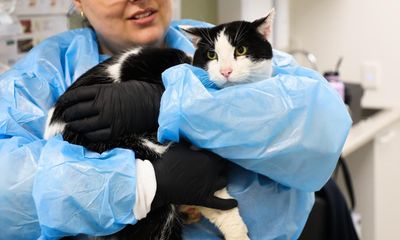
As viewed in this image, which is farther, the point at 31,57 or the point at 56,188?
the point at 31,57

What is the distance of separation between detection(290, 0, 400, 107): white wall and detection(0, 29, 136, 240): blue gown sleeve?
1716 millimetres

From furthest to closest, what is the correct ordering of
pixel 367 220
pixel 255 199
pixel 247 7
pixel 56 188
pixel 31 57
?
pixel 367 220, pixel 247 7, pixel 31 57, pixel 255 199, pixel 56 188

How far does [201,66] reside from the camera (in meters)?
0.90

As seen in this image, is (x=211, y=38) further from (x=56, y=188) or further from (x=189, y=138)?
(x=56, y=188)

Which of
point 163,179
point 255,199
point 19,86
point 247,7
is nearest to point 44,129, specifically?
point 19,86

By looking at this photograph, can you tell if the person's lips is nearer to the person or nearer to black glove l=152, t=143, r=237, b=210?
the person

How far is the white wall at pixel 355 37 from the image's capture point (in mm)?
2160

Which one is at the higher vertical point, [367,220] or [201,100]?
[201,100]

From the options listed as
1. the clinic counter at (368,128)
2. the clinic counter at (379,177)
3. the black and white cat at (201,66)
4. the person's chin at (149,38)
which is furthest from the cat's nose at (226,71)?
the clinic counter at (379,177)

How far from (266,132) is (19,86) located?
52 centimetres

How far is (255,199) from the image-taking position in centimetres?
88

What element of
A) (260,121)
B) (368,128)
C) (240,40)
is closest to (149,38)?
(240,40)

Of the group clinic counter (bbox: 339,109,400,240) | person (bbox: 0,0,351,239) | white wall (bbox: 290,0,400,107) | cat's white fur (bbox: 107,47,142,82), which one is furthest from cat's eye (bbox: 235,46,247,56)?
white wall (bbox: 290,0,400,107)

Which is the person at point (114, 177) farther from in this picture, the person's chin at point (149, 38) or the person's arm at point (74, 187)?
the person's chin at point (149, 38)
